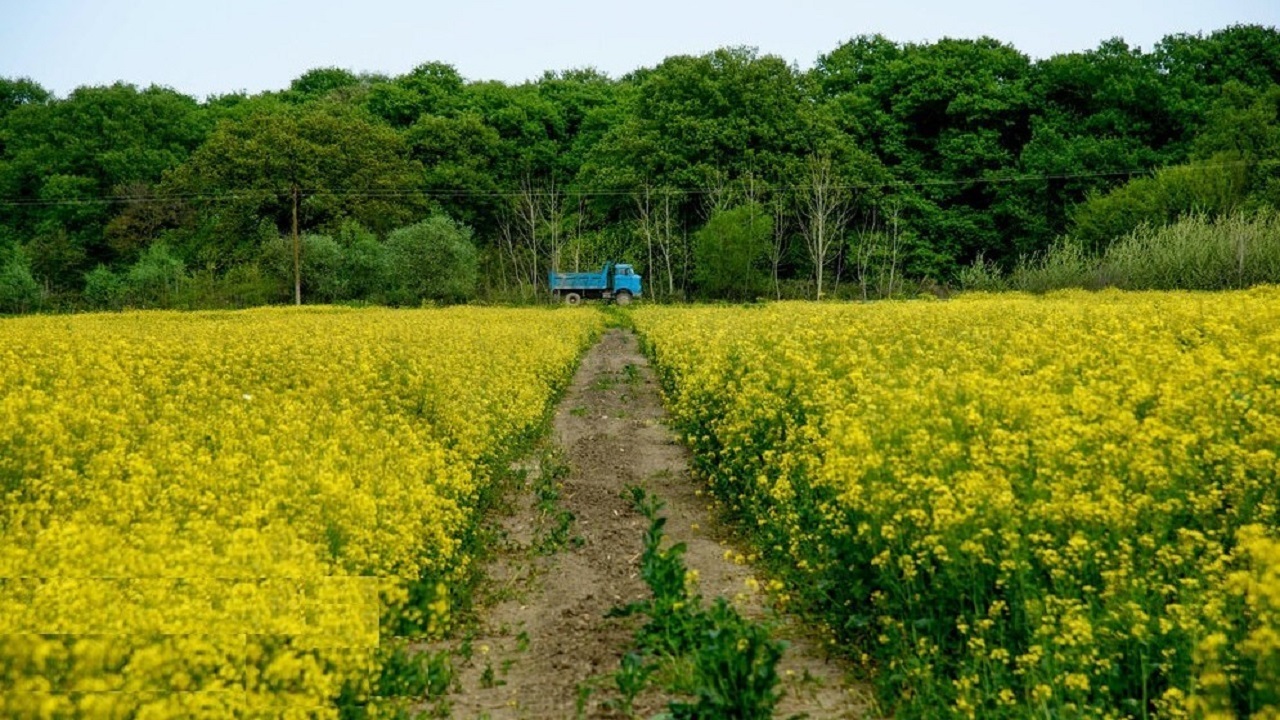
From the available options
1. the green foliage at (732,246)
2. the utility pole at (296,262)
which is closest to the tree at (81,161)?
the utility pole at (296,262)

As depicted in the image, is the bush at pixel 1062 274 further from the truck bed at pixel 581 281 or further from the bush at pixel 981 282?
the truck bed at pixel 581 281

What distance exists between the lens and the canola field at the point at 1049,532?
15.0ft

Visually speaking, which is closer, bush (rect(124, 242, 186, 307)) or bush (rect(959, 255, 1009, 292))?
bush (rect(959, 255, 1009, 292))

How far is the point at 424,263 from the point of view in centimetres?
6178

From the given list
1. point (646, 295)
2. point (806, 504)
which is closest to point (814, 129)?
point (646, 295)

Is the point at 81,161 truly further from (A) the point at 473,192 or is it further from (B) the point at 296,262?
(B) the point at 296,262

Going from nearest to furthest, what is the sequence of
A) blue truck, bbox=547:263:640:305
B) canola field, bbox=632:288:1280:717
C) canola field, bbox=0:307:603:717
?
canola field, bbox=0:307:603:717 < canola field, bbox=632:288:1280:717 < blue truck, bbox=547:263:640:305

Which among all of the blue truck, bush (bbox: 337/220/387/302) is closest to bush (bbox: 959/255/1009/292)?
the blue truck

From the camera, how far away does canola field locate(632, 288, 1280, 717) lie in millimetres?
4582

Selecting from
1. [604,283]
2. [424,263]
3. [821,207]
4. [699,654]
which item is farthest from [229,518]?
[821,207]

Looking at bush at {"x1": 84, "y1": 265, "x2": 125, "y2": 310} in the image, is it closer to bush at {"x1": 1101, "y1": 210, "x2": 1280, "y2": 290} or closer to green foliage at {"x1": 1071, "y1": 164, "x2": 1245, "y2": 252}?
bush at {"x1": 1101, "y1": 210, "x2": 1280, "y2": 290}

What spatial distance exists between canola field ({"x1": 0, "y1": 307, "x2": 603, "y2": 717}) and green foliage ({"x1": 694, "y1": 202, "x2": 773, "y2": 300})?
46.1 meters

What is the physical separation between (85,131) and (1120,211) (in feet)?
256

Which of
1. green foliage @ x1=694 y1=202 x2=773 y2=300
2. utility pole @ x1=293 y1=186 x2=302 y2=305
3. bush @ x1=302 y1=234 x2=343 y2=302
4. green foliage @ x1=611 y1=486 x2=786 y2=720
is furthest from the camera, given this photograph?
green foliage @ x1=694 y1=202 x2=773 y2=300
